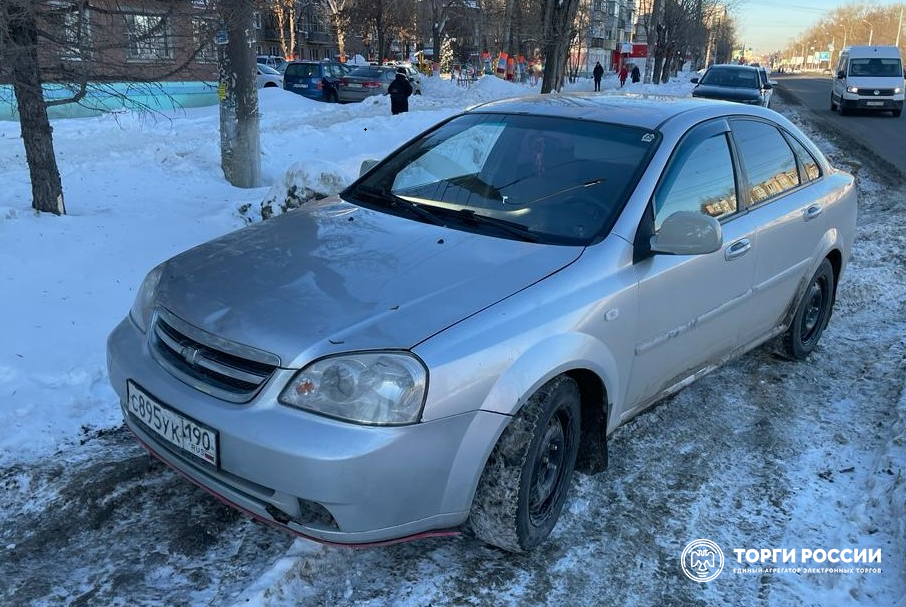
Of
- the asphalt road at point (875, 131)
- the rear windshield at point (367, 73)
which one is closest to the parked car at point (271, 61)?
the rear windshield at point (367, 73)

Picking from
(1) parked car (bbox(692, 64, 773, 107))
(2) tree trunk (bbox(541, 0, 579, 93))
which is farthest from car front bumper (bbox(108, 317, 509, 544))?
(1) parked car (bbox(692, 64, 773, 107))

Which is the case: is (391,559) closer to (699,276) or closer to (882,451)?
(699,276)

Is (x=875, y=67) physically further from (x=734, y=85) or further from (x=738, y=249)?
(x=738, y=249)

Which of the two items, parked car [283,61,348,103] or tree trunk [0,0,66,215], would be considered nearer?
tree trunk [0,0,66,215]

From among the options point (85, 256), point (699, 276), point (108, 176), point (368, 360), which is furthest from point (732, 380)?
point (108, 176)

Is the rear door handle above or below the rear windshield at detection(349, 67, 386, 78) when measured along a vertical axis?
below

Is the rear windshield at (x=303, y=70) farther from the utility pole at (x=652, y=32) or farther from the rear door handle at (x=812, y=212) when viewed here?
the utility pole at (x=652, y=32)

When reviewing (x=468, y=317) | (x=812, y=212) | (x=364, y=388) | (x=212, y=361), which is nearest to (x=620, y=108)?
(x=812, y=212)

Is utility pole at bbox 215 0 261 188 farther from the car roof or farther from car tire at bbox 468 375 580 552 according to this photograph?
car tire at bbox 468 375 580 552

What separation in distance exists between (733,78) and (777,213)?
53.7 ft

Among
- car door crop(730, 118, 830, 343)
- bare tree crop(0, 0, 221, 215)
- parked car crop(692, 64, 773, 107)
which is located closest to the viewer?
car door crop(730, 118, 830, 343)

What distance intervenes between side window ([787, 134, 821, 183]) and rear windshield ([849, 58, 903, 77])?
23.1 meters

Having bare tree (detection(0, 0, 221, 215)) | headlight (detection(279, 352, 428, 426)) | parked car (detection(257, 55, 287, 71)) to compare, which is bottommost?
headlight (detection(279, 352, 428, 426))

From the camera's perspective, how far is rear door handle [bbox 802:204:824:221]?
4281 mm
